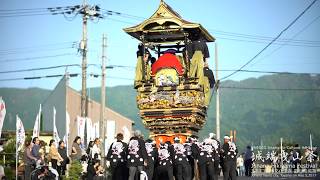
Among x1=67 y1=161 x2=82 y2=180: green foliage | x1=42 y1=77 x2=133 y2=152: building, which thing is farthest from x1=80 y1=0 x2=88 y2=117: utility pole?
x1=67 y1=161 x2=82 y2=180: green foliage

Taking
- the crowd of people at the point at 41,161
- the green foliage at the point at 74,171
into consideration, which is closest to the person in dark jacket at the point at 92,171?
the green foliage at the point at 74,171

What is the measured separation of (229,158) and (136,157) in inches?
152

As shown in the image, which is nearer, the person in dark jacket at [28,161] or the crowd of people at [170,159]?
the crowd of people at [170,159]

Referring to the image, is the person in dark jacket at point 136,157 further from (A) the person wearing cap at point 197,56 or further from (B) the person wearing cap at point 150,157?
(A) the person wearing cap at point 197,56

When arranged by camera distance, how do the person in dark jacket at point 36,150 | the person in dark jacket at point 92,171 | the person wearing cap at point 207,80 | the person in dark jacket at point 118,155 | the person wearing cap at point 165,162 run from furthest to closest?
the person wearing cap at point 207,80 < the person in dark jacket at point 92,171 < the person in dark jacket at point 36,150 < the person wearing cap at point 165,162 < the person in dark jacket at point 118,155

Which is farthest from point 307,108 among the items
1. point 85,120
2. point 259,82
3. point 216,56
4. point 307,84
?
point 85,120

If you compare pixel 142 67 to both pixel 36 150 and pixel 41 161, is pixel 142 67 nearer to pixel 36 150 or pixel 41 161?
pixel 36 150

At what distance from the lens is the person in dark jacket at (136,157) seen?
15570 millimetres

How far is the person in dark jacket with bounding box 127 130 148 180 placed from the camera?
1557cm

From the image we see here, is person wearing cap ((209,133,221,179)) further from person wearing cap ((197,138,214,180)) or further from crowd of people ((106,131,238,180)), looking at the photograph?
person wearing cap ((197,138,214,180))

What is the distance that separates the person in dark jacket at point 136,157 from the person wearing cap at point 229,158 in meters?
3.44

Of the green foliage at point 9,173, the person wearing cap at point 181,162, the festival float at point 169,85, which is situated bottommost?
the green foliage at point 9,173

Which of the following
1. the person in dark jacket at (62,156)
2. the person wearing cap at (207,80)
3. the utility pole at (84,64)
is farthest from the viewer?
the utility pole at (84,64)

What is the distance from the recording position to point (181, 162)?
664 inches
